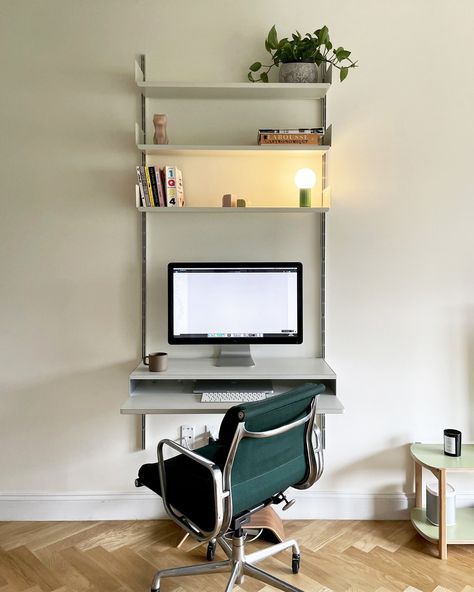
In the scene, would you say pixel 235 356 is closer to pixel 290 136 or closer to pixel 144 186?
pixel 144 186

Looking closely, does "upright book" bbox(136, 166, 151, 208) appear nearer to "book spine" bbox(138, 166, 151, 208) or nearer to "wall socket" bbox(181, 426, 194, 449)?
"book spine" bbox(138, 166, 151, 208)

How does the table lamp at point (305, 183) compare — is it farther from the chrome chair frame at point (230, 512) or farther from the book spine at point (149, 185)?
the chrome chair frame at point (230, 512)

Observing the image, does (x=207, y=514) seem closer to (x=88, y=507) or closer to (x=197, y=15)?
(x=88, y=507)

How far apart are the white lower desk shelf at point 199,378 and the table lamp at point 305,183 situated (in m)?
0.80

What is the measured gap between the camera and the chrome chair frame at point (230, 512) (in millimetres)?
1546

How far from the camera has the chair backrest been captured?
5.06 feet

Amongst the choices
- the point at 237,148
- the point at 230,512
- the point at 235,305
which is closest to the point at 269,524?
the point at 230,512

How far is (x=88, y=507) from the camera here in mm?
2512

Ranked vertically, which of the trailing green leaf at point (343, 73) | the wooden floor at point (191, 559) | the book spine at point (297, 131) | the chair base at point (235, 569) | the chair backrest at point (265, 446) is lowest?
the wooden floor at point (191, 559)

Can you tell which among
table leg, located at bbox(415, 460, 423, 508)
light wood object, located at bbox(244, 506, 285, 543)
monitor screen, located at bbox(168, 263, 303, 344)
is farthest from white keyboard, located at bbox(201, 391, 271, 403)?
table leg, located at bbox(415, 460, 423, 508)

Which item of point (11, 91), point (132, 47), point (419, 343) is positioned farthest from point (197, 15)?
point (419, 343)

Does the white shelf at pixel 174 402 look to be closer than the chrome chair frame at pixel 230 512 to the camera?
No

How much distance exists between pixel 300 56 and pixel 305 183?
61 cm

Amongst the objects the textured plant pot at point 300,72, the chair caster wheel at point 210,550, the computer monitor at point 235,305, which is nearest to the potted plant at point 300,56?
the textured plant pot at point 300,72
